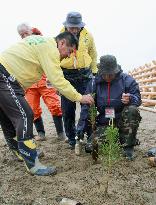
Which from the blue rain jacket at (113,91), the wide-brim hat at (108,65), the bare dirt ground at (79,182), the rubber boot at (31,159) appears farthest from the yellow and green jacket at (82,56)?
the rubber boot at (31,159)

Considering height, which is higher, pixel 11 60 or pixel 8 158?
pixel 11 60

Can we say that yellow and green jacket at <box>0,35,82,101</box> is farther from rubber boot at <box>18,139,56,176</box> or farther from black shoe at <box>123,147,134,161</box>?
black shoe at <box>123,147,134,161</box>

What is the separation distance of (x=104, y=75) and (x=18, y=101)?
1.14m

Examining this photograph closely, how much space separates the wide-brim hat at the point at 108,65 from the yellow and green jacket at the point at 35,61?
608mm

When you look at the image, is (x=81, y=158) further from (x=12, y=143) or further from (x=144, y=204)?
(x=144, y=204)

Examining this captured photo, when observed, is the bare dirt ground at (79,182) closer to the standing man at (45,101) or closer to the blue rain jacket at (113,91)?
the blue rain jacket at (113,91)

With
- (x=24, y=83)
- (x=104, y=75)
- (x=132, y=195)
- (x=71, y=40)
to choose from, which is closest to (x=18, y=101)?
(x=24, y=83)

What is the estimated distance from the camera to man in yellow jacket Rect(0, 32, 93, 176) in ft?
12.8

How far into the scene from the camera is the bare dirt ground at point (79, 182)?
3406mm

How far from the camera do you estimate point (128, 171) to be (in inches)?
161

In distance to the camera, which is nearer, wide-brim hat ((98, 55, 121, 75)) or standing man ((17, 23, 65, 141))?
wide-brim hat ((98, 55, 121, 75))

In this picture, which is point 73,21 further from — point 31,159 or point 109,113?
point 31,159

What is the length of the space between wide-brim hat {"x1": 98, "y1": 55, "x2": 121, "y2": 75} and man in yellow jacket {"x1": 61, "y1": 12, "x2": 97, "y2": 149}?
0.62 metres

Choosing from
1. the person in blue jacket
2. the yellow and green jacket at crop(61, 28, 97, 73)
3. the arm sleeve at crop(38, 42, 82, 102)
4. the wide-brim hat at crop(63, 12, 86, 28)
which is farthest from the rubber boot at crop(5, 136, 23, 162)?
the wide-brim hat at crop(63, 12, 86, 28)
